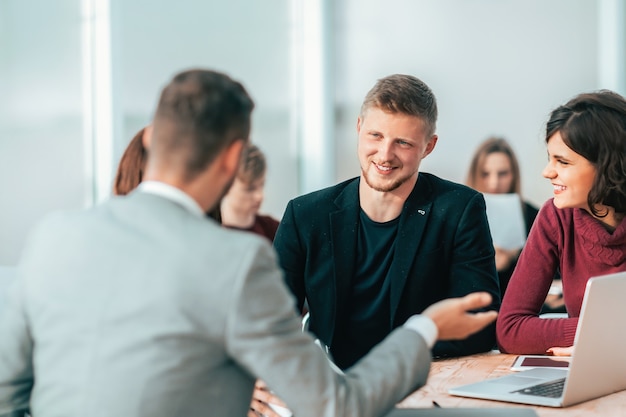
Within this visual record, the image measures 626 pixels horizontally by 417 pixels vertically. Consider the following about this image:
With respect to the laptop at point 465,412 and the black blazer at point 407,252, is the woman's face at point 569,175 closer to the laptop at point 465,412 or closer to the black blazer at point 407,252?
the black blazer at point 407,252

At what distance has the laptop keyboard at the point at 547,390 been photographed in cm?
177

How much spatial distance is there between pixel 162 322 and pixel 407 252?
1.35m

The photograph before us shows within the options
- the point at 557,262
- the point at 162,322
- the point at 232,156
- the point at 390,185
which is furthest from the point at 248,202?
the point at 162,322

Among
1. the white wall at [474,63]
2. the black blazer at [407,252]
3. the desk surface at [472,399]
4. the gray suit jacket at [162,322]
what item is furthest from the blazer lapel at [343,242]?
the white wall at [474,63]

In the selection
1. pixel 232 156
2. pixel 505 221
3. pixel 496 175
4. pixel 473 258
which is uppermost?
pixel 232 156

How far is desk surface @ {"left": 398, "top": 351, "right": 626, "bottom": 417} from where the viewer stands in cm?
170

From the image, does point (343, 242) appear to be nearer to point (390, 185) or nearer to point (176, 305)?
point (390, 185)

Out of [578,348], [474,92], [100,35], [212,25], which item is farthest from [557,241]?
[474,92]

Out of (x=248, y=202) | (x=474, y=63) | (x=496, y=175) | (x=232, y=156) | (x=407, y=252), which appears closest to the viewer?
(x=232, y=156)

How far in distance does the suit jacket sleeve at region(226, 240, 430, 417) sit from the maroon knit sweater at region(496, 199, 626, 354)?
3.43ft

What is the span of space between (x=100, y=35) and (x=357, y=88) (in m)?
2.88

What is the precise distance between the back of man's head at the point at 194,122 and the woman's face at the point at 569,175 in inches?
52.2

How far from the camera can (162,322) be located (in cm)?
125

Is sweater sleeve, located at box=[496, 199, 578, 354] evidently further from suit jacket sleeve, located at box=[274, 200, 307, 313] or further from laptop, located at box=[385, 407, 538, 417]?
laptop, located at box=[385, 407, 538, 417]
